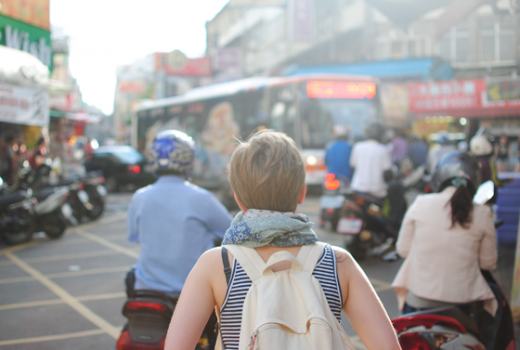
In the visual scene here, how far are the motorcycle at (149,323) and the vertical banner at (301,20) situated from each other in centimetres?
2855

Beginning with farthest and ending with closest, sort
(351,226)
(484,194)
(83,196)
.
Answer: (83,196) < (351,226) < (484,194)

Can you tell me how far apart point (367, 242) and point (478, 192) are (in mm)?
3818

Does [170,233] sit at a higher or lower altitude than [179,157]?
lower

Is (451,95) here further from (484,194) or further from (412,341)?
(412,341)

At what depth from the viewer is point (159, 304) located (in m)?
2.87

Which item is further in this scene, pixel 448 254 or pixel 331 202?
pixel 331 202

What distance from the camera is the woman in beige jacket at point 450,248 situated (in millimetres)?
3129

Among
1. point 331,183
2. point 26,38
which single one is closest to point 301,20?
point 26,38

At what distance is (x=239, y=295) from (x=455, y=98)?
76.9 feet

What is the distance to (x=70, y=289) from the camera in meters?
6.47

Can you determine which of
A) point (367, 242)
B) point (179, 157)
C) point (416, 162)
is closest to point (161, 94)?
point (416, 162)

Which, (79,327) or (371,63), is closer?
(79,327)

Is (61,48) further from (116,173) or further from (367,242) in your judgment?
(367,242)

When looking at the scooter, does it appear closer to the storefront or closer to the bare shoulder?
the bare shoulder
